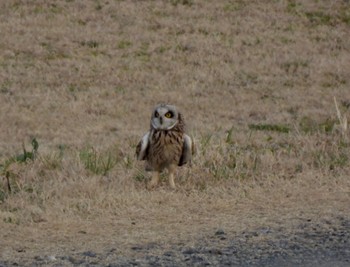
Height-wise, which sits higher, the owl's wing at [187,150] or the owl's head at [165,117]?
the owl's head at [165,117]

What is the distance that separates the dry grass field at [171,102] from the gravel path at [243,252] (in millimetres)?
234

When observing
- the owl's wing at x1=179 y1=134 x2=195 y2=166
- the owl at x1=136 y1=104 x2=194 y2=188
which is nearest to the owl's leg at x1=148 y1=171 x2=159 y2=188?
the owl at x1=136 y1=104 x2=194 y2=188

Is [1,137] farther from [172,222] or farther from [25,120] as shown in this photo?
[172,222]

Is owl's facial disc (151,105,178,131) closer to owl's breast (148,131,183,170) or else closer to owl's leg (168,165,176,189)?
owl's breast (148,131,183,170)

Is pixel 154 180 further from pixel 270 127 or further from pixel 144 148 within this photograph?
pixel 270 127

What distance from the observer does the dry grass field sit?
25.2 ft

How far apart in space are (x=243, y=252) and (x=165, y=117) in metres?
2.48

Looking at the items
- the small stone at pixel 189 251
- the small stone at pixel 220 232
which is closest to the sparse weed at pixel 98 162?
the small stone at pixel 220 232

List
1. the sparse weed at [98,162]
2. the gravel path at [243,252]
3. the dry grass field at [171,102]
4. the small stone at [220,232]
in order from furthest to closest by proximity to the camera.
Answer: the sparse weed at [98,162] < the dry grass field at [171,102] < the small stone at [220,232] < the gravel path at [243,252]

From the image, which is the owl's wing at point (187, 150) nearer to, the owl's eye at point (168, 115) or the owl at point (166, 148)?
the owl at point (166, 148)

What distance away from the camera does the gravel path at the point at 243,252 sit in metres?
6.14

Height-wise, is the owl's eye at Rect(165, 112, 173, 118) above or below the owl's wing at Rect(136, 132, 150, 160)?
above

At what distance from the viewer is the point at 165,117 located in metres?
8.62

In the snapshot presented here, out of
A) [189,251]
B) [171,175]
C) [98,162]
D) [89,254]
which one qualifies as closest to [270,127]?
[98,162]
